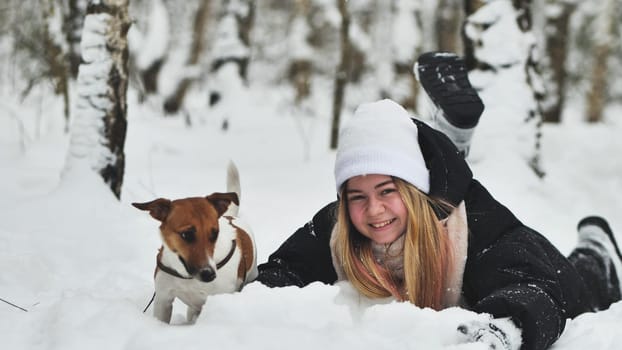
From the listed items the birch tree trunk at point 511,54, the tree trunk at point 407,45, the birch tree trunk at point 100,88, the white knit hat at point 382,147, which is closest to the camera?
the white knit hat at point 382,147

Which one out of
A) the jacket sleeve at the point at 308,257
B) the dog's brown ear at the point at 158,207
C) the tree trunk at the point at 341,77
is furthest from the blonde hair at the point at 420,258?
the tree trunk at the point at 341,77

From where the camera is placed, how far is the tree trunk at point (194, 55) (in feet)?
45.8

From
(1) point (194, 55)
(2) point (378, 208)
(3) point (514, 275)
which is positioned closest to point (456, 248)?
(3) point (514, 275)

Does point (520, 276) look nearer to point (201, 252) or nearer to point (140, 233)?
point (201, 252)

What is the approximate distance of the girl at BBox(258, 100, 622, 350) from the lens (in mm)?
2611

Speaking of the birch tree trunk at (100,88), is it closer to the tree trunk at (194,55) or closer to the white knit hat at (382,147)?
the white knit hat at (382,147)

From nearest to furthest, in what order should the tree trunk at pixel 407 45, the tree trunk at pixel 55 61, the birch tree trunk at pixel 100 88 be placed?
the birch tree trunk at pixel 100 88 → the tree trunk at pixel 55 61 → the tree trunk at pixel 407 45

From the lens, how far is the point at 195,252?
221 cm

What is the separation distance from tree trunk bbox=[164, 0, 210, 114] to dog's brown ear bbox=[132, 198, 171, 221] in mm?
11975

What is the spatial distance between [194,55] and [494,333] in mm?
15144

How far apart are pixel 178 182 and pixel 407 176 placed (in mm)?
3806

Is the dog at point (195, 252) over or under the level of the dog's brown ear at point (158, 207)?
under

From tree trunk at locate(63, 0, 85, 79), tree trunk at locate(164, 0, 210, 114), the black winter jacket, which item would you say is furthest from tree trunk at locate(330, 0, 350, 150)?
tree trunk at locate(164, 0, 210, 114)

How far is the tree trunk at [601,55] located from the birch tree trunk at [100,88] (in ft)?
40.9
